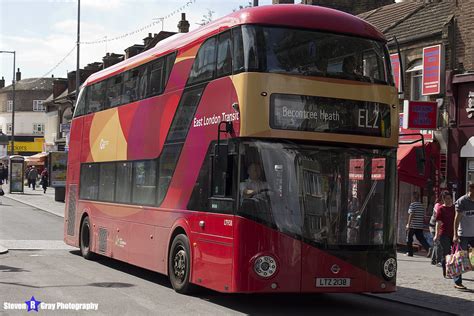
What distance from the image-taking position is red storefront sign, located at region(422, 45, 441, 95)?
1914 centimetres

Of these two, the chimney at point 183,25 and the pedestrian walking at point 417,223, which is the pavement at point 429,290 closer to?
the pedestrian walking at point 417,223

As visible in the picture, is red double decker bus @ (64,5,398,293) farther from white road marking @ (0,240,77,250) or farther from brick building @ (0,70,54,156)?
brick building @ (0,70,54,156)

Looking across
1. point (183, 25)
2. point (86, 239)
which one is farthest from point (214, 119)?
point (183, 25)

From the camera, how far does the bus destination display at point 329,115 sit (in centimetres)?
912

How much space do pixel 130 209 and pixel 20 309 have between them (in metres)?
4.26

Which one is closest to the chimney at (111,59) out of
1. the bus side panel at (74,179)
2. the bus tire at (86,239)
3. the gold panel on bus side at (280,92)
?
the bus side panel at (74,179)

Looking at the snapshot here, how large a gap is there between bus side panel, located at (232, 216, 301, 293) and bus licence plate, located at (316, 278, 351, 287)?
378 millimetres

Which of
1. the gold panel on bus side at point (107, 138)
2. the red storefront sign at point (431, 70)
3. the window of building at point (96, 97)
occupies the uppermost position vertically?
the red storefront sign at point (431, 70)

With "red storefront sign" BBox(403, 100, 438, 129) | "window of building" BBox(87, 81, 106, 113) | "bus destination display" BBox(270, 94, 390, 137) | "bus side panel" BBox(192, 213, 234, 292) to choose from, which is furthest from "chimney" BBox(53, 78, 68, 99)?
"bus destination display" BBox(270, 94, 390, 137)

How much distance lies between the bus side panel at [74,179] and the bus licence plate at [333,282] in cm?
864

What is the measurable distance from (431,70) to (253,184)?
11.9 metres

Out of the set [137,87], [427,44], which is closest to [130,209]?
[137,87]

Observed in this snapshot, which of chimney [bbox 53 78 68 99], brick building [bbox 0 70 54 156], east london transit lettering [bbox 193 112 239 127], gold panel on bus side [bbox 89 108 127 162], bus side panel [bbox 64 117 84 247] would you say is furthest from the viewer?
brick building [bbox 0 70 54 156]

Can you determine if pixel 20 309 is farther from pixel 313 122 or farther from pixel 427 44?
pixel 427 44
